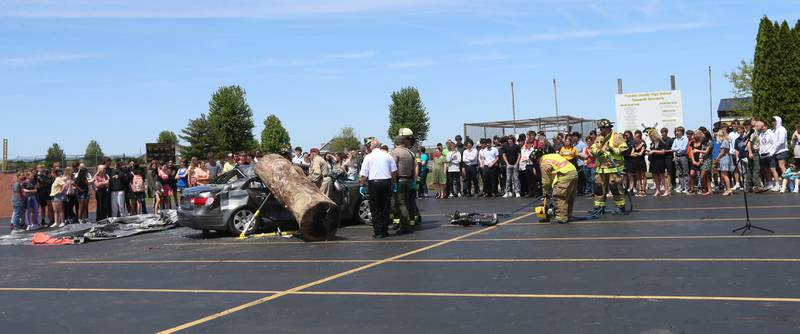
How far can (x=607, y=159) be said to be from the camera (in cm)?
1438

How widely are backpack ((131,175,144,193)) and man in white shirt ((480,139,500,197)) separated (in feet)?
33.1

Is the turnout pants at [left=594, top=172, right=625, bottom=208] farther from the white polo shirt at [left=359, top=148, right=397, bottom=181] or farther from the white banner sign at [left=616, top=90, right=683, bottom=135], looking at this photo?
the white banner sign at [left=616, top=90, right=683, bottom=135]

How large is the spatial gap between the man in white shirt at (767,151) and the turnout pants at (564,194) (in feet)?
24.0

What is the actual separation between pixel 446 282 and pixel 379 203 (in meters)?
5.12

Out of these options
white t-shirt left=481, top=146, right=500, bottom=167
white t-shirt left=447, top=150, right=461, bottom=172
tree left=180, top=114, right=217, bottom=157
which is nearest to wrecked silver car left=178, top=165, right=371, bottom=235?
white t-shirt left=481, top=146, right=500, bottom=167

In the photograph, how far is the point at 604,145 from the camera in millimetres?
14367

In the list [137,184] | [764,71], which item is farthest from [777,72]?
[137,184]

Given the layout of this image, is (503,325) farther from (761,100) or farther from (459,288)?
(761,100)

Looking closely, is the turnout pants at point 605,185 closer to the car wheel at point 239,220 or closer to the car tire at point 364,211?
the car tire at point 364,211

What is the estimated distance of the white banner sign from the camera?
105 ft

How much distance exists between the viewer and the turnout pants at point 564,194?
13.8 meters

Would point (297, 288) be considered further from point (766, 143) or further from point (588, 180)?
point (766, 143)

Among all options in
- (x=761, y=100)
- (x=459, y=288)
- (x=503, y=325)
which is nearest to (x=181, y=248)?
(x=459, y=288)

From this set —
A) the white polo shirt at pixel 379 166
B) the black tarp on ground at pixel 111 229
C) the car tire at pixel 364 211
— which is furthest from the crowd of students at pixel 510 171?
the black tarp on ground at pixel 111 229
